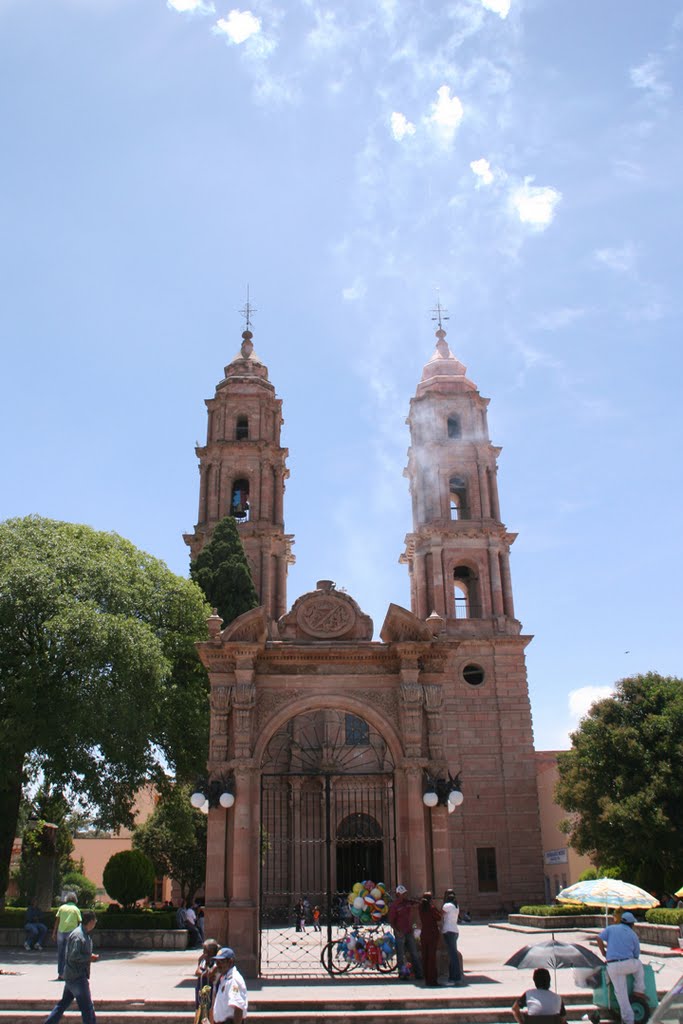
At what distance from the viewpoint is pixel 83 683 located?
2467 cm

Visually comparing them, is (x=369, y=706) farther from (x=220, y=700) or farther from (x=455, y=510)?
(x=455, y=510)

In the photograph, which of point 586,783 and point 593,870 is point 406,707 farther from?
point 593,870

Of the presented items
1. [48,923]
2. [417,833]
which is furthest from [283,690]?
[48,923]

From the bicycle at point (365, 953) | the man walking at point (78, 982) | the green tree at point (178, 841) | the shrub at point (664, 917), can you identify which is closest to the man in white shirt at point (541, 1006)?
the man walking at point (78, 982)

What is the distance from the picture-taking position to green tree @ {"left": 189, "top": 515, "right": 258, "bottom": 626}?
37500 millimetres

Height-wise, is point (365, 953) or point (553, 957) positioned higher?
point (553, 957)

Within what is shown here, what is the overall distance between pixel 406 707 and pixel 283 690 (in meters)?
2.47

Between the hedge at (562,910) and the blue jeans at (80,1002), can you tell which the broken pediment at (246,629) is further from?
the hedge at (562,910)

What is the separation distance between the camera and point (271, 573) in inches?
1735

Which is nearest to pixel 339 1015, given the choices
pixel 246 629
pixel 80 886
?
pixel 246 629

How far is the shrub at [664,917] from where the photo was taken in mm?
22102

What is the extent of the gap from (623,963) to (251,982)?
7045mm

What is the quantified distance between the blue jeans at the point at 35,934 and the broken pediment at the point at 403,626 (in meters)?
13.6

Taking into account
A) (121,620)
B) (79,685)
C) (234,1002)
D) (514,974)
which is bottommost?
(514,974)
